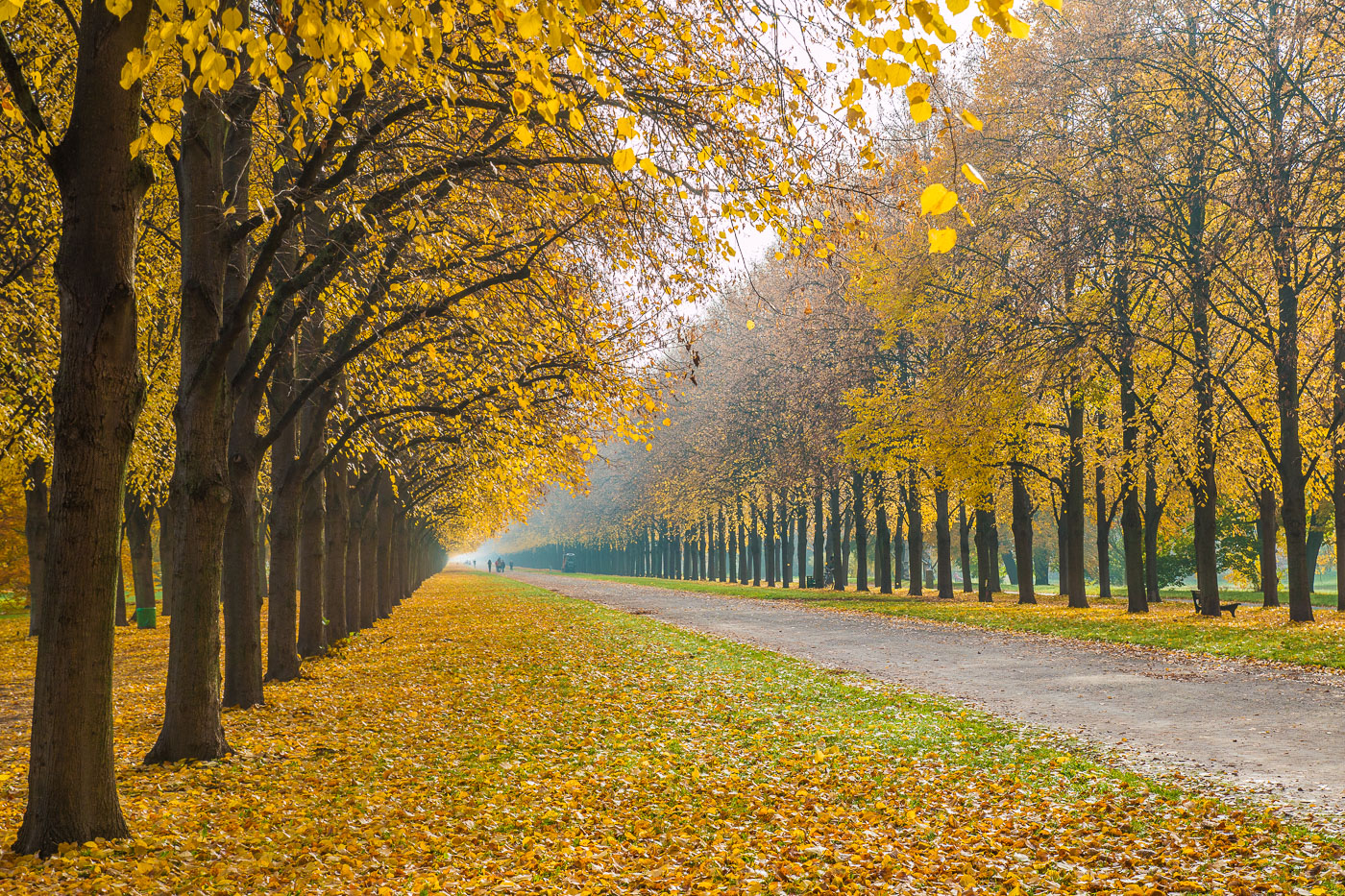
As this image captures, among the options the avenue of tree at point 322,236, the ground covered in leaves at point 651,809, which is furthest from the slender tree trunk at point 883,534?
the ground covered in leaves at point 651,809

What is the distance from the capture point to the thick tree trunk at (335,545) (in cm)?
1619

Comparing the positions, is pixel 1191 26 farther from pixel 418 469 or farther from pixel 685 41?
pixel 418 469

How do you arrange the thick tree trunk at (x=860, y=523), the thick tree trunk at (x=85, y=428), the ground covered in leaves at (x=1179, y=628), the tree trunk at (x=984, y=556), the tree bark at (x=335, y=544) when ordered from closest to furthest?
the thick tree trunk at (x=85, y=428) < the ground covered in leaves at (x=1179, y=628) < the tree bark at (x=335, y=544) < the tree trunk at (x=984, y=556) < the thick tree trunk at (x=860, y=523)

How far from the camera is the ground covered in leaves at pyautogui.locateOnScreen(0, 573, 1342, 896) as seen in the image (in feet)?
17.1

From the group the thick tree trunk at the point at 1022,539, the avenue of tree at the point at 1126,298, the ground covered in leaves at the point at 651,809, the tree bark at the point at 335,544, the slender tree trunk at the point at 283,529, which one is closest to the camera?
the ground covered in leaves at the point at 651,809

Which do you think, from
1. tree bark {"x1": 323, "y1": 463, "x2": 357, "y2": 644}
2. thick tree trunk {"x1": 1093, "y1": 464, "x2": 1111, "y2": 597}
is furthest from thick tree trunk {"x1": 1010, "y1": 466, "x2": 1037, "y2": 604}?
tree bark {"x1": 323, "y1": 463, "x2": 357, "y2": 644}

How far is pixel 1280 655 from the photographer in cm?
1328

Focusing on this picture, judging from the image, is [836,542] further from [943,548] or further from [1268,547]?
[1268,547]

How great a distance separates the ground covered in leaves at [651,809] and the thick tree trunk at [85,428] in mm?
Result: 503

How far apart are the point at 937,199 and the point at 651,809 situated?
5215 millimetres

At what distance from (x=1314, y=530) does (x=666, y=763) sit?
38.9 meters

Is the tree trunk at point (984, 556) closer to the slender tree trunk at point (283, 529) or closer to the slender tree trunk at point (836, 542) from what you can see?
the slender tree trunk at point (836, 542)

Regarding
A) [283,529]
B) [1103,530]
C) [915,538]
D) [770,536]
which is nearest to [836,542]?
[915,538]

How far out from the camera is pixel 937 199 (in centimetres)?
325
